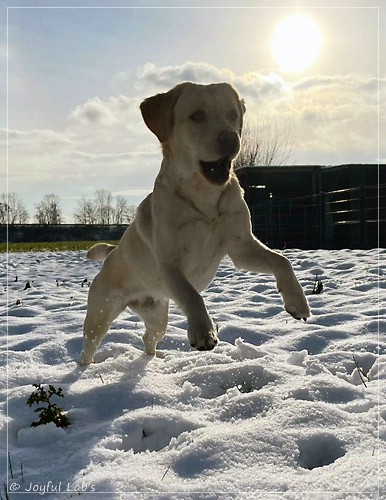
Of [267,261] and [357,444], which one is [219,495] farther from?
[267,261]

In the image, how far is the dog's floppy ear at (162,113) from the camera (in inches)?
150

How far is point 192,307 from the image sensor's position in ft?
10.5

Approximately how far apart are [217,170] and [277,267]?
734mm

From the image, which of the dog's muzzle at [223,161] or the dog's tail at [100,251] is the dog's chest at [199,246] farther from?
the dog's tail at [100,251]

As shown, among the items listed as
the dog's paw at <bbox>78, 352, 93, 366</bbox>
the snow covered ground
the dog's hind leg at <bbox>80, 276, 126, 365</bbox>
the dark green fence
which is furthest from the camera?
the dark green fence

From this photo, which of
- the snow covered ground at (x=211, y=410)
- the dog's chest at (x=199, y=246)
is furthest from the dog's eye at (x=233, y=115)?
the snow covered ground at (x=211, y=410)

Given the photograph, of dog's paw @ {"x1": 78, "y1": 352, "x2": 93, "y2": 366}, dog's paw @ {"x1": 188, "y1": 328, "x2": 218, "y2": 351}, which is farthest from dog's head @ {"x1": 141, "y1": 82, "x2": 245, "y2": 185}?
dog's paw @ {"x1": 78, "y1": 352, "x2": 93, "y2": 366}

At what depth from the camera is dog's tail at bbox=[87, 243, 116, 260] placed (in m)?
4.95

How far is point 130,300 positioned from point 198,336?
5.12 feet

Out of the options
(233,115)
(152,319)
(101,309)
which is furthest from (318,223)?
(233,115)

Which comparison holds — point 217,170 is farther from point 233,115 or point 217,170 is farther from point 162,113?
point 162,113

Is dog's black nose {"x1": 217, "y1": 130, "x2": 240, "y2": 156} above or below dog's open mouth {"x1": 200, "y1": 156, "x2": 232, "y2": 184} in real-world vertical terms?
above

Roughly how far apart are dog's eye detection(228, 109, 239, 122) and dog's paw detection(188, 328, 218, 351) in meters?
1.54

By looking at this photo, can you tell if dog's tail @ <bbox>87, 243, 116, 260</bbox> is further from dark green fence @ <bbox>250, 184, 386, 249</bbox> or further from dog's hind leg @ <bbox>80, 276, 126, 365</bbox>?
dark green fence @ <bbox>250, 184, 386, 249</bbox>
